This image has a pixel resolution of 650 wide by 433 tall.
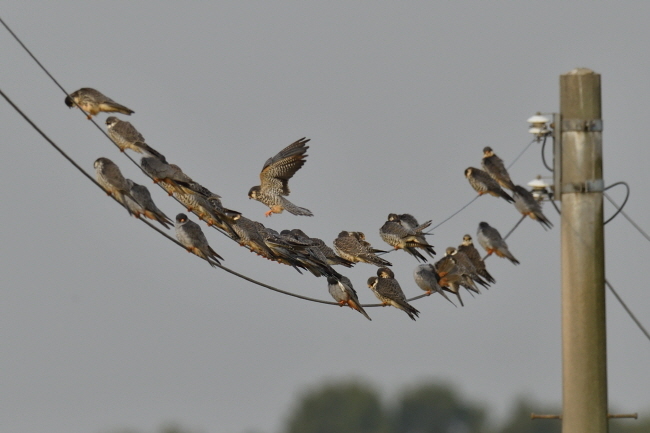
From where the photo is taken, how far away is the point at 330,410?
5278 cm

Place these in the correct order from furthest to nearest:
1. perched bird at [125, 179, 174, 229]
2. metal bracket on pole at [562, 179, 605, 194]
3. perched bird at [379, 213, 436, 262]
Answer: perched bird at [379, 213, 436, 262] < perched bird at [125, 179, 174, 229] < metal bracket on pole at [562, 179, 605, 194]

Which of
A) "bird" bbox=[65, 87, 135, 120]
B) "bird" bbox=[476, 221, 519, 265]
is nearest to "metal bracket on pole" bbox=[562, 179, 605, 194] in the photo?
"bird" bbox=[476, 221, 519, 265]

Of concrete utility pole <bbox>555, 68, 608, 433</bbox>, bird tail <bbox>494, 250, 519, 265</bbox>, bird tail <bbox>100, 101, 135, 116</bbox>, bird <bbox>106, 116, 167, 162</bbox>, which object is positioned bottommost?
concrete utility pole <bbox>555, 68, 608, 433</bbox>

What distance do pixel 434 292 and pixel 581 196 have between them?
14.7 feet

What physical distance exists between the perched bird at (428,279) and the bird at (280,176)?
11.9 ft

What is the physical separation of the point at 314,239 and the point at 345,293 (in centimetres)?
148

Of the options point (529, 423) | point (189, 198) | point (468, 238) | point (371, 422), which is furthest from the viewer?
point (371, 422)

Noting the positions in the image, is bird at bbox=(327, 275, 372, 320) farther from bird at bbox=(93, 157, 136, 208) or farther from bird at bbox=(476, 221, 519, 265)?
bird at bbox=(93, 157, 136, 208)

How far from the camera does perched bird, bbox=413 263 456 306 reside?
16516mm

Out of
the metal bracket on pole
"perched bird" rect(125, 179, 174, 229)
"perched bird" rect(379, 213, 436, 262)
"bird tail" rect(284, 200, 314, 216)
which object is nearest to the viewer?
the metal bracket on pole

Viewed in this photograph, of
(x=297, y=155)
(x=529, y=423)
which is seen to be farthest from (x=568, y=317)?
(x=529, y=423)

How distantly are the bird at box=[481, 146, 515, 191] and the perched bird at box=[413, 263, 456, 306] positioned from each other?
2.44m

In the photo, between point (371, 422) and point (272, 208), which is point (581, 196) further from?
point (371, 422)

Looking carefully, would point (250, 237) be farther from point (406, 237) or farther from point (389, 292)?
point (406, 237)
